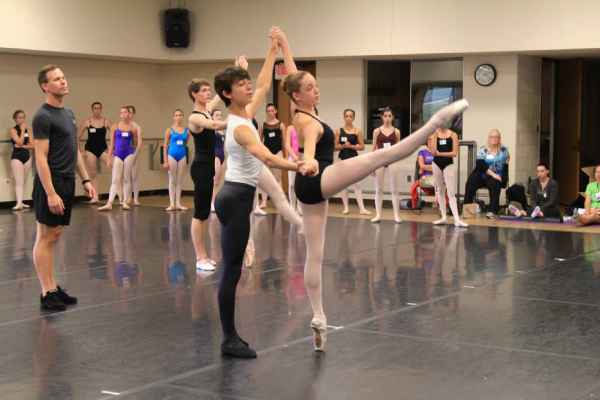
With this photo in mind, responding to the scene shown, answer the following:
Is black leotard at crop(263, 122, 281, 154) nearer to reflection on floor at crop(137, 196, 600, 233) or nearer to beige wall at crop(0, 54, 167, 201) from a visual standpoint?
reflection on floor at crop(137, 196, 600, 233)

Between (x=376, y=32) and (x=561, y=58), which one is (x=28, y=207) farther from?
(x=561, y=58)

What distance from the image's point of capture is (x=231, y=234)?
173 inches

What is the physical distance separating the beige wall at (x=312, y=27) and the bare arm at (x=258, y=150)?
29.0ft

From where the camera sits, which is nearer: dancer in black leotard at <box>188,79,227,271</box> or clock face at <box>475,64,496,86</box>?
dancer in black leotard at <box>188,79,227,271</box>

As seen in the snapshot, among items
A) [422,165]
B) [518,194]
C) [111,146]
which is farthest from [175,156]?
[518,194]

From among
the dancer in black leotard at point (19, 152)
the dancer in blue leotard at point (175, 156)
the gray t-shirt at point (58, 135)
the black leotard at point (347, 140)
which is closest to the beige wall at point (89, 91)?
the dancer in black leotard at point (19, 152)

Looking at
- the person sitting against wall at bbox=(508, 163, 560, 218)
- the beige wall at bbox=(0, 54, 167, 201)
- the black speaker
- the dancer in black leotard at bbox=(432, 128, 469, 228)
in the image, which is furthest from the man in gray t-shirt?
the black speaker

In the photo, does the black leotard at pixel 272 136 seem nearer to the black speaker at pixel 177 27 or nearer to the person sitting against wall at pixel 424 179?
the person sitting against wall at pixel 424 179

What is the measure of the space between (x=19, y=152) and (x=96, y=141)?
139 cm

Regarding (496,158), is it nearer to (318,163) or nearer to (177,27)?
(177,27)

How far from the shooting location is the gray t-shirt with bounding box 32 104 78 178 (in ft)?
18.1

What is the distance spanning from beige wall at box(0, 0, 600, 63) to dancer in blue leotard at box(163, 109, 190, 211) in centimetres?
203

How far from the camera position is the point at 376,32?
1343cm

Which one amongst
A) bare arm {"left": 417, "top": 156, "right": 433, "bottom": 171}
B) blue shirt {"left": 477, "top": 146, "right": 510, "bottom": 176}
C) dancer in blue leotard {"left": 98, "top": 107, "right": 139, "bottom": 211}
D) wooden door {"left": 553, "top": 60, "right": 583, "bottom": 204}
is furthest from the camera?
wooden door {"left": 553, "top": 60, "right": 583, "bottom": 204}
